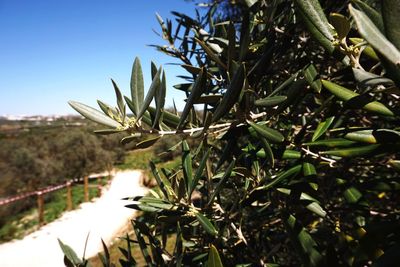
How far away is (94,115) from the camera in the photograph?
2.73ft

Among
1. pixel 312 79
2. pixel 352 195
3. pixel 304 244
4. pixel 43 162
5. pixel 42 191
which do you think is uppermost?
pixel 312 79

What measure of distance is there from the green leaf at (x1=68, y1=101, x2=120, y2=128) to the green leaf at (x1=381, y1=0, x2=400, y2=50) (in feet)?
2.30

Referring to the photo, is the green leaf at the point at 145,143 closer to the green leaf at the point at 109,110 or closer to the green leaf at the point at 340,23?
the green leaf at the point at 109,110

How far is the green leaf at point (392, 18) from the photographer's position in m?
0.40

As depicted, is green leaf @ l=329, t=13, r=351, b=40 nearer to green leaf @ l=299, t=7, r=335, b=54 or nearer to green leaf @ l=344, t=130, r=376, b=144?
green leaf @ l=299, t=7, r=335, b=54

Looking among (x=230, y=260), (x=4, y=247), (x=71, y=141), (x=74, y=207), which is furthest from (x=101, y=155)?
(x=230, y=260)

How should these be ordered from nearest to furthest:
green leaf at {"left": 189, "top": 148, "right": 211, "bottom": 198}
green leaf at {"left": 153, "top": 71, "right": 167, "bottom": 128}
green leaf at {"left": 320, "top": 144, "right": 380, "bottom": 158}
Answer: green leaf at {"left": 320, "top": 144, "right": 380, "bottom": 158}
green leaf at {"left": 153, "top": 71, "right": 167, "bottom": 128}
green leaf at {"left": 189, "top": 148, "right": 211, "bottom": 198}

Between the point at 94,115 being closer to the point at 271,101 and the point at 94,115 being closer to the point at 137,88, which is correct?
the point at 137,88

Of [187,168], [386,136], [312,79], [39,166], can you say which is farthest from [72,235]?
[386,136]

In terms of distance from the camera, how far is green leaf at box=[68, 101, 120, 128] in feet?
2.72

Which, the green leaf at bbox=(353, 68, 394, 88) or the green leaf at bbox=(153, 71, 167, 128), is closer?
the green leaf at bbox=(353, 68, 394, 88)

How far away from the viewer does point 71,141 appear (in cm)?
2033

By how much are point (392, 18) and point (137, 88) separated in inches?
25.4

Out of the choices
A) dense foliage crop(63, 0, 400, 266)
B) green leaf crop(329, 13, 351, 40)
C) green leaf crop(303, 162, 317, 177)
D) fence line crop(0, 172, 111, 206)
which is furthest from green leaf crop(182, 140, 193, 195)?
fence line crop(0, 172, 111, 206)
